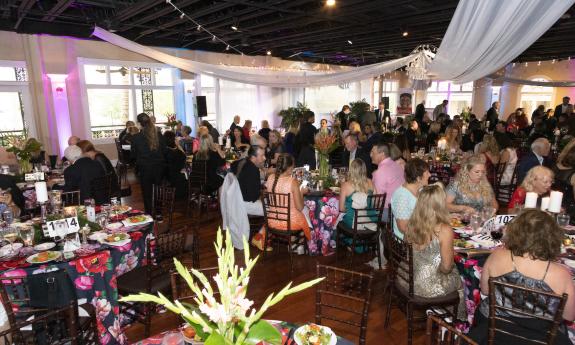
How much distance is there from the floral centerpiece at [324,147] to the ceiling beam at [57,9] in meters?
4.24

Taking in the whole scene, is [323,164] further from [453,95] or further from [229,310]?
[453,95]

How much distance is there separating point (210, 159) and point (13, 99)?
560 cm

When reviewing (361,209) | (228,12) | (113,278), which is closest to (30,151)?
(113,278)

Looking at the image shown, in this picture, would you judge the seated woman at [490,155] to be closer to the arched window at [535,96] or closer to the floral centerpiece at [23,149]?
the floral centerpiece at [23,149]

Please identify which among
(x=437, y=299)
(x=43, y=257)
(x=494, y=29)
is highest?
(x=494, y=29)

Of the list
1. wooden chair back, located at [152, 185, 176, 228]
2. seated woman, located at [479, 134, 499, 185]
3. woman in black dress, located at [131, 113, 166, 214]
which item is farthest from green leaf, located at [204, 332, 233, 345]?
seated woman, located at [479, 134, 499, 185]

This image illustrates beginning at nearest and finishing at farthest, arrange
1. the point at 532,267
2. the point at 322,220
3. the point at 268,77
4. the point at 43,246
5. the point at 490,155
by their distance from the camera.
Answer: the point at 532,267, the point at 43,246, the point at 322,220, the point at 490,155, the point at 268,77

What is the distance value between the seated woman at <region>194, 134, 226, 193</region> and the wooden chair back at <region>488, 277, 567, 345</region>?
4.75 metres

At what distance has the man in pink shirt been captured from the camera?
449 cm

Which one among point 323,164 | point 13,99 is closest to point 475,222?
point 323,164

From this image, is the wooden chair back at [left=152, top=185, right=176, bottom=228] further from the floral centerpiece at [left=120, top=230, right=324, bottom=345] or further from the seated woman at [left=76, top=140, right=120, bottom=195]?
the floral centerpiece at [left=120, top=230, right=324, bottom=345]

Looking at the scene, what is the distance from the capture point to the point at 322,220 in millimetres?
4750

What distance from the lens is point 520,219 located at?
2.28 metres

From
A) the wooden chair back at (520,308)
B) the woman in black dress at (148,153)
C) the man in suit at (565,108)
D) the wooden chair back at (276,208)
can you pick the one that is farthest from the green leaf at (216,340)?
the man in suit at (565,108)
